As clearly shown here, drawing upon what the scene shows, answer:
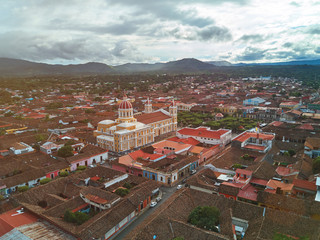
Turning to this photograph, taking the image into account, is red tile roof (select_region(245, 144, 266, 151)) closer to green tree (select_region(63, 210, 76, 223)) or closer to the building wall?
the building wall

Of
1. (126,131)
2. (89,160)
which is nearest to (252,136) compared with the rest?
(126,131)

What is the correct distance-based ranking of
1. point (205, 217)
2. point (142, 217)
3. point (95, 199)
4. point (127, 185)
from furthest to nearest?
point (127, 185)
point (142, 217)
point (95, 199)
point (205, 217)

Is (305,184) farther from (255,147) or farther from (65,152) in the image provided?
(65,152)

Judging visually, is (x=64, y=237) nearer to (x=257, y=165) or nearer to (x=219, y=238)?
(x=219, y=238)

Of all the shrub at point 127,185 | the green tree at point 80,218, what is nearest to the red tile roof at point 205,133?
the shrub at point 127,185

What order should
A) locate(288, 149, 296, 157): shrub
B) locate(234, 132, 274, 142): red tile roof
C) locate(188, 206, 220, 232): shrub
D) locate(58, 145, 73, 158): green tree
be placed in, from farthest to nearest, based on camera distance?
locate(234, 132, 274, 142): red tile roof
locate(288, 149, 296, 157): shrub
locate(58, 145, 73, 158): green tree
locate(188, 206, 220, 232): shrub

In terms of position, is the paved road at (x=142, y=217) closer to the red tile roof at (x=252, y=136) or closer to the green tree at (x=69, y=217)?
the green tree at (x=69, y=217)

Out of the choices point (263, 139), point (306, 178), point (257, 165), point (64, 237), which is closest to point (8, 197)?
point (64, 237)

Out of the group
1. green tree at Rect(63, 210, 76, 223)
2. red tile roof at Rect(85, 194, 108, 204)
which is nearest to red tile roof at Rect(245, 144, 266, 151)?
red tile roof at Rect(85, 194, 108, 204)
